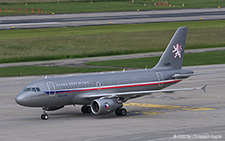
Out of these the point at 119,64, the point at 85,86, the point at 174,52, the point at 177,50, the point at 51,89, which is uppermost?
the point at 177,50

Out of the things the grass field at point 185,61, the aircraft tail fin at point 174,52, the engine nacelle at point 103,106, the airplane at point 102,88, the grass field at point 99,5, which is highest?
the grass field at point 99,5

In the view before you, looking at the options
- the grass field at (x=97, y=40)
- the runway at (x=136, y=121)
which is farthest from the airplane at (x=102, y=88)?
the grass field at (x=97, y=40)

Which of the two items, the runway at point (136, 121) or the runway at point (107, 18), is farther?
the runway at point (107, 18)

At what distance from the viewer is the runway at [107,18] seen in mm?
126625

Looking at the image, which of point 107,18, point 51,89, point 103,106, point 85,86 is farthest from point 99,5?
point 103,106

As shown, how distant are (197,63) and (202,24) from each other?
4846 cm

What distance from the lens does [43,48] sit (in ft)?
313

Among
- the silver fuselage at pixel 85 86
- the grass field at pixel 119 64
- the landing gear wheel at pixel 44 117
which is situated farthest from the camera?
the grass field at pixel 119 64

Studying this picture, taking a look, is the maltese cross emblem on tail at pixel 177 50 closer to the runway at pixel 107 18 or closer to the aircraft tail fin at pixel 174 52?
the aircraft tail fin at pixel 174 52

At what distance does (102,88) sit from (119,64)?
34126 mm

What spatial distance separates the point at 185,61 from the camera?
80.6m

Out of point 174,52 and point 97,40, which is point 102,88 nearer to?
point 174,52

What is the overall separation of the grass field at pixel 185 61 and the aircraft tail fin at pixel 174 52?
26.2 m

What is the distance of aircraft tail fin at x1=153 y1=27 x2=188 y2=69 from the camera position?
49.4 meters
